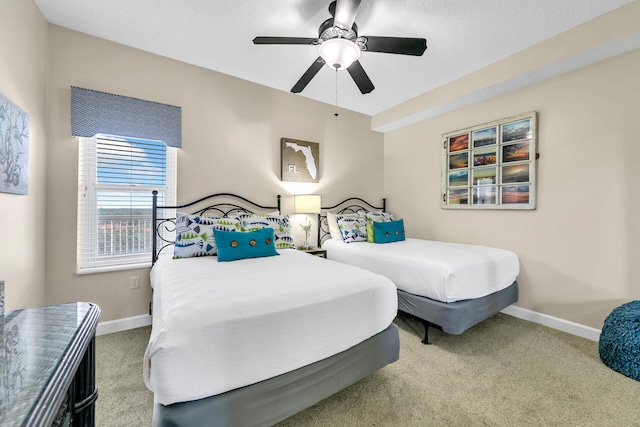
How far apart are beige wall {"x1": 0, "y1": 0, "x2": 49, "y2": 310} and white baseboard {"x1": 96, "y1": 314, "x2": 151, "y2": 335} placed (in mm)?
517

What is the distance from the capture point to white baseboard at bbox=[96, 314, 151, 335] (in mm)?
2465

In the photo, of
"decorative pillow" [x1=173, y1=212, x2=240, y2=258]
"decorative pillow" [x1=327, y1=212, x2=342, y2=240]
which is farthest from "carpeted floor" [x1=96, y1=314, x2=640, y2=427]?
"decorative pillow" [x1=327, y1=212, x2=342, y2=240]

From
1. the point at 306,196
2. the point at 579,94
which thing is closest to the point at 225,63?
the point at 306,196

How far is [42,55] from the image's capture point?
7.07ft

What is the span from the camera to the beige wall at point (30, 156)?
5.48 ft

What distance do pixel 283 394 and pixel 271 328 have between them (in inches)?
13.3

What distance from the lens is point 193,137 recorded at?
290 cm

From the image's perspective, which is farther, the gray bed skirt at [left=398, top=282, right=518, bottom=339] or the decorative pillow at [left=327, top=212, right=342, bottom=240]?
the decorative pillow at [left=327, top=212, right=342, bottom=240]

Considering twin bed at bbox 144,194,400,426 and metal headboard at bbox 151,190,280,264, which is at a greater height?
metal headboard at bbox 151,190,280,264

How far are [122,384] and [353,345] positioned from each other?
1592 millimetres

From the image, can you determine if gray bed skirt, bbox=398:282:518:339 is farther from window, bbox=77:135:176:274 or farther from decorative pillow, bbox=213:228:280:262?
window, bbox=77:135:176:274

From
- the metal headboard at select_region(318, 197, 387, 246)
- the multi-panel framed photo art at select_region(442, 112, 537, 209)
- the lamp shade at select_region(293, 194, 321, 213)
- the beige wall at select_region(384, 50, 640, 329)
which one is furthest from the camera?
the metal headboard at select_region(318, 197, 387, 246)

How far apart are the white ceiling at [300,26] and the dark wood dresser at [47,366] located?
2.27 meters

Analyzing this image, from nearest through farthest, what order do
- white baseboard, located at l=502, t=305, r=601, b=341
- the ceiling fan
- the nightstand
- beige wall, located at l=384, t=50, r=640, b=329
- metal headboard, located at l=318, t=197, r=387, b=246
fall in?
the ceiling fan → beige wall, located at l=384, t=50, r=640, b=329 → white baseboard, located at l=502, t=305, r=601, b=341 → the nightstand → metal headboard, located at l=318, t=197, r=387, b=246
